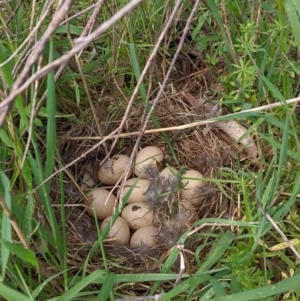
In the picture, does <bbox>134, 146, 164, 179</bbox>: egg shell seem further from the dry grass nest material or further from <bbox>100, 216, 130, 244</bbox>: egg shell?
<bbox>100, 216, 130, 244</bbox>: egg shell

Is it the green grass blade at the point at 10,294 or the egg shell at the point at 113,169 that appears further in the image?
the egg shell at the point at 113,169

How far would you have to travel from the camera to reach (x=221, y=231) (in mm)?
1456

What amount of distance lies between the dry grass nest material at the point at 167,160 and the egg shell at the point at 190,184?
0.02 metres

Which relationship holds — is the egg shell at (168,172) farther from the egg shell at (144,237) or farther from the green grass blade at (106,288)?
the green grass blade at (106,288)

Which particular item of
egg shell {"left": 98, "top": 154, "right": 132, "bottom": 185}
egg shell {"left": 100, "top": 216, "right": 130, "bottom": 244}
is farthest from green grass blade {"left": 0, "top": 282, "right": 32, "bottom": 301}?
egg shell {"left": 98, "top": 154, "right": 132, "bottom": 185}

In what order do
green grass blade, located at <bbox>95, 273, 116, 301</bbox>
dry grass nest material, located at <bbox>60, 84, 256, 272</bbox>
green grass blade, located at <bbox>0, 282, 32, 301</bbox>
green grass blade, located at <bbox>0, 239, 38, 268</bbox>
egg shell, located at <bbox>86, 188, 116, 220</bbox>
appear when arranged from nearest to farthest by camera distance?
green grass blade, located at <bbox>0, 239, 38, 268</bbox>
green grass blade, located at <bbox>0, 282, 32, 301</bbox>
green grass blade, located at <bbox>95, 273, 116, 301</bbox>
dry grass nest material, located at <bbox>60, 84, 256, 272</bbox>
egg shell, located at <bbox>86, 188, 116, 220</bbox>

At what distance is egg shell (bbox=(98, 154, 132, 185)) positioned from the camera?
5.65 ft

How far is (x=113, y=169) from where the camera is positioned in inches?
67.9

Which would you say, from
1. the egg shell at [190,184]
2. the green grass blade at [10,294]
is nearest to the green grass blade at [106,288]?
the green grass blade at [10,294]

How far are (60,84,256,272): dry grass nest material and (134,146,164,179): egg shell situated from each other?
67 mm

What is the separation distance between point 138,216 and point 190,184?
20 centimetres

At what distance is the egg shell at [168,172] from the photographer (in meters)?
1.68

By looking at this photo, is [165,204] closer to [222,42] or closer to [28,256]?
[222,42]

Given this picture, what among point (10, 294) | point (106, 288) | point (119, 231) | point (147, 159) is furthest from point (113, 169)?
point (10, 294)
